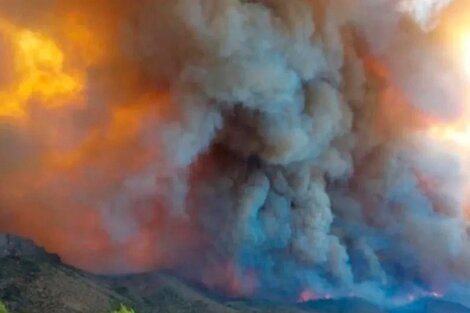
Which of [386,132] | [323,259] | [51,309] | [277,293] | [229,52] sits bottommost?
[51,309]

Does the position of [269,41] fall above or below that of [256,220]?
above

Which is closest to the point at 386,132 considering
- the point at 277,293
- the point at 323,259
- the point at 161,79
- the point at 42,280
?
the point at 323,259

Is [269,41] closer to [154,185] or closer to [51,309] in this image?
[154,185]

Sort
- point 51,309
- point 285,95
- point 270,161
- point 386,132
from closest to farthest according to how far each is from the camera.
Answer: point 51,309 < point 285,95 < point 270,161 < point 386,132

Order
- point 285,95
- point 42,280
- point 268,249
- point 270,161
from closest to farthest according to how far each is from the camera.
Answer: point 42,280 → point 285,95 → point 270,161 → point 268,249

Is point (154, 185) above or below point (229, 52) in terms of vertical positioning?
below

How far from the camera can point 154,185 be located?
28109 mm

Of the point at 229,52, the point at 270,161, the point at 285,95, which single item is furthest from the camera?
the point at 270,161

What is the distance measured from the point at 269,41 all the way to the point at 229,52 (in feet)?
6.64

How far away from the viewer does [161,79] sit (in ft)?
92.2

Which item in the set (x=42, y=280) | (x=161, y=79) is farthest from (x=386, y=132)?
(x=42, y=280)

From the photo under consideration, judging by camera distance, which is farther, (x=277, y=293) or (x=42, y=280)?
(x=277, y=293)

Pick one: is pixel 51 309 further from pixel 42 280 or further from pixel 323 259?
pixel 323 259

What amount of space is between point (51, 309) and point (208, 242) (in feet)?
42.9
